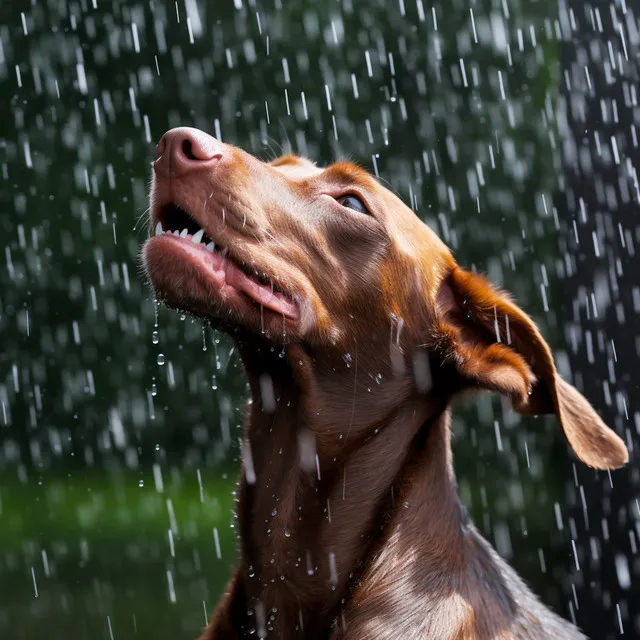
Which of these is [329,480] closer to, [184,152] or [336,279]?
[336,279]

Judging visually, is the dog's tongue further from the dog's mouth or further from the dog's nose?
the dog's nose

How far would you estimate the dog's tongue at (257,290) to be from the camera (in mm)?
2389

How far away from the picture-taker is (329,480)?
259cm

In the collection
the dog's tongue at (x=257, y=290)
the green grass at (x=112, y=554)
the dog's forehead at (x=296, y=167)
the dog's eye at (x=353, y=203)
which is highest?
the dog's forehead at (x=296, y=167)

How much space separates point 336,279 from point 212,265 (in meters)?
0.42

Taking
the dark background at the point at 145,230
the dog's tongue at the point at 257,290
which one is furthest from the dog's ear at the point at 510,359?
the dark background at the point at 145,230

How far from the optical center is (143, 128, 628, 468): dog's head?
2.36 meters

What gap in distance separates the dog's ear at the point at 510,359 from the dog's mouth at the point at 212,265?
0.56 metres

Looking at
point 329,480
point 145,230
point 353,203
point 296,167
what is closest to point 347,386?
point 329,480

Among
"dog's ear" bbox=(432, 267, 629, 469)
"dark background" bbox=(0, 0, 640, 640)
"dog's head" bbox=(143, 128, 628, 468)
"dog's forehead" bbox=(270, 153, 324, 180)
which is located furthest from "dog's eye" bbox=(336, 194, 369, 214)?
"dark background" bbox=(0, 0, 640, 640)

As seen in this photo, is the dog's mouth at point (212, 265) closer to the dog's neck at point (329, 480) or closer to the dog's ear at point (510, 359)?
the dog's neck at point (329, 480)

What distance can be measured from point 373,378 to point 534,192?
487 cm

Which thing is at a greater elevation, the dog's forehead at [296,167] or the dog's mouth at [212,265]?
the dog's forehead at [296,167]

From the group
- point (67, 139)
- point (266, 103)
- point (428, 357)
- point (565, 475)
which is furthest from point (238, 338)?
point (67, 139)
